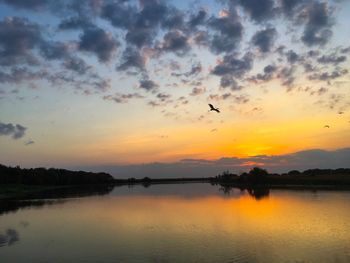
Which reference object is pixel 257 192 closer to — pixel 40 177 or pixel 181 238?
pixel 181 238

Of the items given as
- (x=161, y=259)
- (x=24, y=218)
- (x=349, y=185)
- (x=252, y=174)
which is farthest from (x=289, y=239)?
(x=252, y=174)

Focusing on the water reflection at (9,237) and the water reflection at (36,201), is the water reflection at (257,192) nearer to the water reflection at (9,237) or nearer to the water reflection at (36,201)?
the water reflection at (36,201)

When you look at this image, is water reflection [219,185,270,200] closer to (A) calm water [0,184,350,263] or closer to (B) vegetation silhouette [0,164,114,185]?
(A) calm water [0,184,350,263]

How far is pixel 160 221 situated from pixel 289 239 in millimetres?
13786

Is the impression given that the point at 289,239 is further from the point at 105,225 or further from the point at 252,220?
the point at 105,225

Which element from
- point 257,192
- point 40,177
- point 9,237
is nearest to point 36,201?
point 9,237

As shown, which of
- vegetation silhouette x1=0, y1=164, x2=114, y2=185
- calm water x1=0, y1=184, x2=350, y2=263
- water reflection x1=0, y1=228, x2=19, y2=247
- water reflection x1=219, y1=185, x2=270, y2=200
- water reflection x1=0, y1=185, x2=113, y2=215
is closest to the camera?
calm water x1=0, y1=184, x2=350, y2=263

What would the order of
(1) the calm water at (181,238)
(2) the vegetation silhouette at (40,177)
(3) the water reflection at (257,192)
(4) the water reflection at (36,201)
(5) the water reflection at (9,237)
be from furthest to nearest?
1. (2) the vegetation silhouette at (40,177)
2. (3) the water reflection at (257,192)
3. (4) the water reflection at (36,201)
4. (5) the water reflection at (9,237)
5. (1) the calm water at (181,238)

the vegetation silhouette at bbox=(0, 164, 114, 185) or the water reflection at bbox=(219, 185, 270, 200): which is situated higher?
the vegetation silhouette at bbox=(0, 164, 114, 185)

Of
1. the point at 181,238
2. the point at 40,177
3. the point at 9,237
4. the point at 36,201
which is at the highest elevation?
the point at 40,177

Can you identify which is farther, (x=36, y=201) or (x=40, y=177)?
(x=40, y=177)

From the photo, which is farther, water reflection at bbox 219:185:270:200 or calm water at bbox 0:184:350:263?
water reflection at bbox 219:185:270:200

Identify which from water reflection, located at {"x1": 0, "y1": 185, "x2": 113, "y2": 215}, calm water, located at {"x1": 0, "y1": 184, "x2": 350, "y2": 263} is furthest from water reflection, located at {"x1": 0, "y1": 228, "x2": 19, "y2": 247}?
water reflection, located at {"x1": 0, "y1": 185, "x2": 113, "y2": 215}

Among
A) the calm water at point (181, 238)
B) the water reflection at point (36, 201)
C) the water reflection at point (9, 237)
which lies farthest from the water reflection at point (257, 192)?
the water reflection at point (9, 237)
